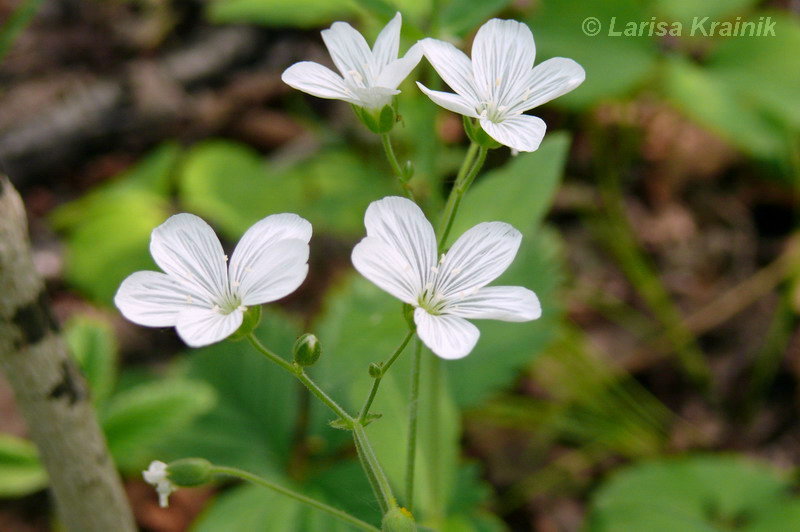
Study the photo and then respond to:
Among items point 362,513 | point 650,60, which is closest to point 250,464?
point 362,513

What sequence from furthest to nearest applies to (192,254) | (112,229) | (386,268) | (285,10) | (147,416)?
(112,229), (285,10), (147,416), (192,254), (386,268)

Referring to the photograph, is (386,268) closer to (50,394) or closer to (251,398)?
(50,394)

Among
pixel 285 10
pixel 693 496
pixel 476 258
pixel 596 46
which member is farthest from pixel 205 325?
pixel 596 46

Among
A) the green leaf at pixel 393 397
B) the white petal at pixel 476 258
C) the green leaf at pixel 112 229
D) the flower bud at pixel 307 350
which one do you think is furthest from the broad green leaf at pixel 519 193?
the green leaf at pixel 112 229

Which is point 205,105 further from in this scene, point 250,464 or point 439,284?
point 439,284

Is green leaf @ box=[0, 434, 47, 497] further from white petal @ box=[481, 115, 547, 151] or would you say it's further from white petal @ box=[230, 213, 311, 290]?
white petal @ box=[481, 115, 547, 151]

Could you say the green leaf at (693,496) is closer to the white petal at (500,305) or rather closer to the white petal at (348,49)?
the white petal at (500,305)
